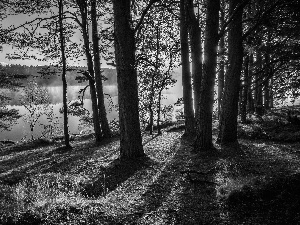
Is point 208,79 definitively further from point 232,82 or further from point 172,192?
point 172,192

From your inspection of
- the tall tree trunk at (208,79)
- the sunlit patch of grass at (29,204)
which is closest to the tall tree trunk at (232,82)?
the tall tree trunk at (208,79)

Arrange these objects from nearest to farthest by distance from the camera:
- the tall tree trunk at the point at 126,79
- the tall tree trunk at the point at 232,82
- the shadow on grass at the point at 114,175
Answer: the shadow on grass at the point at 114,175 < the tall tree trunk at the point at 126,79 < the tall tree trunk at the point at 232,82

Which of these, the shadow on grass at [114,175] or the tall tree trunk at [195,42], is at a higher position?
the tall tree trunk at [195,42]

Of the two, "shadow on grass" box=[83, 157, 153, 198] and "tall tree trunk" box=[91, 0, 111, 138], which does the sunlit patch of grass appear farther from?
"tall tree trunk" box=[91, 0, 111, 138]

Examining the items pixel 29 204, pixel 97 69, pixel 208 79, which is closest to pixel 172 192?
pixel 29 204

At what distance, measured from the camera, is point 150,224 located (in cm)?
412

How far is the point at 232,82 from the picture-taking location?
9.54 metres

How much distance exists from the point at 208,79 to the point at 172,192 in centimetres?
447

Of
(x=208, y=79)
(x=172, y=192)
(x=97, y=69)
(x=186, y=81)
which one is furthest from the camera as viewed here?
(x=97, y=69)

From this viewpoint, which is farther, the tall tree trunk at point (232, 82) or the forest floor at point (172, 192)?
the tall tree trunk at point (232, 82)

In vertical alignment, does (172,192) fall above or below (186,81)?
below

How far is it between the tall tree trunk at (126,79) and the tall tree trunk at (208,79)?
2.35 meters

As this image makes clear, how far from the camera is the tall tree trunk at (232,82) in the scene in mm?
9352

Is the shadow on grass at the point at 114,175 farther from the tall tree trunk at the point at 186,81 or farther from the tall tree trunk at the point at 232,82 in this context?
the tall tree trunk at the point at 186,81
